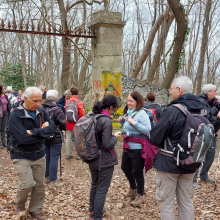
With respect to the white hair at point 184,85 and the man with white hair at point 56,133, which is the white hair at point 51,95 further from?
the white hair at point 184,85

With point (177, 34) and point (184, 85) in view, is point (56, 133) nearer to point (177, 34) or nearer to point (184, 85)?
point (184, 85)

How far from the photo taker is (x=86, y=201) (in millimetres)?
4227

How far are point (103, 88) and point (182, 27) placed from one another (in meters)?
4.45

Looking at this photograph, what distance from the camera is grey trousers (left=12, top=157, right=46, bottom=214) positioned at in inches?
120

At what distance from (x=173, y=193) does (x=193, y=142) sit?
0.77m

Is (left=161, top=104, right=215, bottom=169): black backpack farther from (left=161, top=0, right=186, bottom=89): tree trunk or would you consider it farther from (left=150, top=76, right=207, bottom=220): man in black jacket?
(left=161, top=0, right=186, bottom=89): tree trunk

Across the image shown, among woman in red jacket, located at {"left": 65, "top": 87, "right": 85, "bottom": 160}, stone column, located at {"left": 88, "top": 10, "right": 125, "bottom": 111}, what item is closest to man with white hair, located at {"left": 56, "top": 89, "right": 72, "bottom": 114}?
woman in red jacket, located at {"left": 65, "top": 87, "right": 85, "bottom": 160}

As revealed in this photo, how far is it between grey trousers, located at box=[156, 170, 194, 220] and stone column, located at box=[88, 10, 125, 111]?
471 centimetres

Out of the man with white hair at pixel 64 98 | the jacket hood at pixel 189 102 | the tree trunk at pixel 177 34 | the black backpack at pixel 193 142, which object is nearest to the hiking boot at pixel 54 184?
the man with white hair at pixel 64 98

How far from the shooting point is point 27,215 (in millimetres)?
3432

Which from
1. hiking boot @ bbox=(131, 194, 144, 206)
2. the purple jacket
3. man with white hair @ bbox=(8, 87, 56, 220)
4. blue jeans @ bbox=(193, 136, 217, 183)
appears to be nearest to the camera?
man with white hair @ bbox=(8, 87, 56, 220)

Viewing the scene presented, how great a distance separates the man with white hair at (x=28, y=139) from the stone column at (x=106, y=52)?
4187mm

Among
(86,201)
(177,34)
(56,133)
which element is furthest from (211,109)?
(177,34)

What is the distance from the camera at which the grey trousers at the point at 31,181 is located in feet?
10.0
